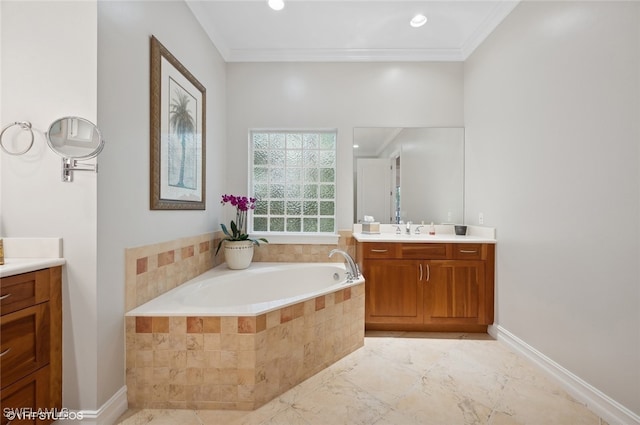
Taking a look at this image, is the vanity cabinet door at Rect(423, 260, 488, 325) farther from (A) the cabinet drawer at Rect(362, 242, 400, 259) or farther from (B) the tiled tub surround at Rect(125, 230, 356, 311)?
(B) the tiled tub surround at Rect(125, 230, 356, 311)

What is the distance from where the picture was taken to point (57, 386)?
1295 millimetres

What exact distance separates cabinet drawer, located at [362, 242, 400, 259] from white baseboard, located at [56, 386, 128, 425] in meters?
1.83

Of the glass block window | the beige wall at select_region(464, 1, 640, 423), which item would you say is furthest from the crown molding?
the glass block window

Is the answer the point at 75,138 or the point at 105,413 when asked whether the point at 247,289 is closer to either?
the point at 105,413

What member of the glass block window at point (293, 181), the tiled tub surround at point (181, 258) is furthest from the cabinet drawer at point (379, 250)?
the glass block window at point (293, 181)

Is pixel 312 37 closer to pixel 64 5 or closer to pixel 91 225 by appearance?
pixel 64 5

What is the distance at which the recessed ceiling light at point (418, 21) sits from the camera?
2.35 metres

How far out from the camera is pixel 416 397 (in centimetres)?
162

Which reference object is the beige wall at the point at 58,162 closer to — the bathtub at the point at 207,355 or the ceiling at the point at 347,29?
the bathtub at the point at 207,355

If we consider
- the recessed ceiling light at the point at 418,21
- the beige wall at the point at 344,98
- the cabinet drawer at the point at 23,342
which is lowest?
the cabinet drawer at the point at 23,342

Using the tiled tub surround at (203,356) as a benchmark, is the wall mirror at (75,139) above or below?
above

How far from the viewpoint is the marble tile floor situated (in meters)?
1.44

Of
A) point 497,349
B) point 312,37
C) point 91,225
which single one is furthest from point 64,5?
point 497,349

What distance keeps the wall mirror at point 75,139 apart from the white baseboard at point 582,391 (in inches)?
110
